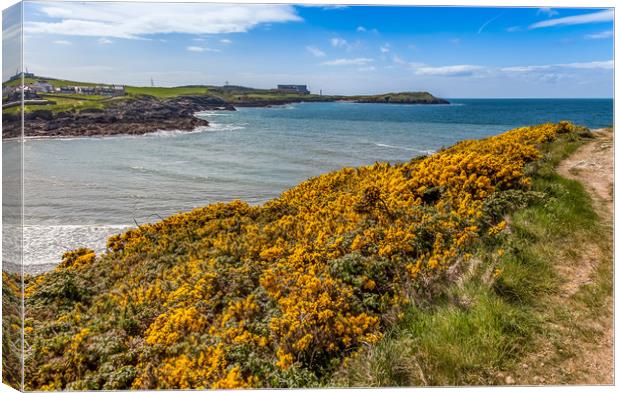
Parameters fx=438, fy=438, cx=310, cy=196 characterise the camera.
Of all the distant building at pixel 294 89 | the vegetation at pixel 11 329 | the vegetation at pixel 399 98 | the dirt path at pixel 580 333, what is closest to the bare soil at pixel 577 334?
the dirt path at pixel 580 333

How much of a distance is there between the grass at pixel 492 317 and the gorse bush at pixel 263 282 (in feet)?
0.73

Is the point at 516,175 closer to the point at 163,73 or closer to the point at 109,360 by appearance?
the point at 163,73

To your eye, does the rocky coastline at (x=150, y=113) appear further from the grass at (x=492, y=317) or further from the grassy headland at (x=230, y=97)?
the grass at (x=492, y=317)

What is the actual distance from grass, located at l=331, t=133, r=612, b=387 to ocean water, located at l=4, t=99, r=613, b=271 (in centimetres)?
209

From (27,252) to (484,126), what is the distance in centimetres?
815

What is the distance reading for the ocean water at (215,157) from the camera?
595cm

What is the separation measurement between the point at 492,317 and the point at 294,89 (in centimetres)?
401

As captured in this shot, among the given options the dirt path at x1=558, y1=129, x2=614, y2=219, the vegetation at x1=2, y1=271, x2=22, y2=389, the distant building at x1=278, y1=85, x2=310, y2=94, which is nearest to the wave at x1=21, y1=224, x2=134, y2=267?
the vegetation at x1=2, y1=271, x2=22, y2=389

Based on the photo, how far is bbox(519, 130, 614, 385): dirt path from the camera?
4.18m

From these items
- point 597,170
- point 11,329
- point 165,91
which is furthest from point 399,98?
point 11,329

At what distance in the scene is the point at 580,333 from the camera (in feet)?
14.8

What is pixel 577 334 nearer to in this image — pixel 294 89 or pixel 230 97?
pixel 294 89

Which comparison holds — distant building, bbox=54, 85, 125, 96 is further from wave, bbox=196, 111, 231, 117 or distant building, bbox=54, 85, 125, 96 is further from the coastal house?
wave, bbox=196, 111, 231, 117

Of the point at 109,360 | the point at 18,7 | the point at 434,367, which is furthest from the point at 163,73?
the point at 434,367
